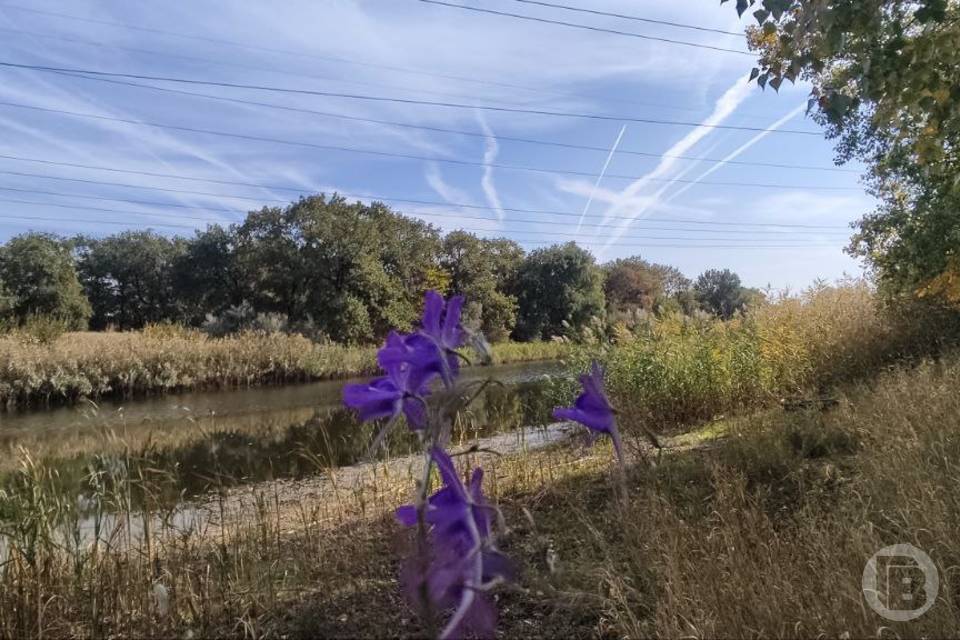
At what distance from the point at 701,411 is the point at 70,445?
763 centimetres

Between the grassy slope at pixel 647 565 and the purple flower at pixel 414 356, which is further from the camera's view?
the grassy slope at pixel 647 565

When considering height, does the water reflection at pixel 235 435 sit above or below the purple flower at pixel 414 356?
below

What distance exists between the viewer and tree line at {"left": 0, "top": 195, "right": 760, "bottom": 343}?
27.3m

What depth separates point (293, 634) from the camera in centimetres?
212

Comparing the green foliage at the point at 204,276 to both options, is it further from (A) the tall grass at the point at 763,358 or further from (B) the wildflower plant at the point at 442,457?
(B) the wildflower plant at the point at 442,457

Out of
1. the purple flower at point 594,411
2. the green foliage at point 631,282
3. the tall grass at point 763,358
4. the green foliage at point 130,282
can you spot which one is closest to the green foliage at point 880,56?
the purple flower at point 594,411

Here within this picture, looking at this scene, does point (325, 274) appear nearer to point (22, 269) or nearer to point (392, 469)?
point (22, 269)

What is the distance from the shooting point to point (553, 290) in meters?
40.2

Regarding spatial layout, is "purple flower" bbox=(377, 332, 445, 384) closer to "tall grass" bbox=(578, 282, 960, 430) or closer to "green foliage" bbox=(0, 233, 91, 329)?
"tall grass" bbox=(578, 282, 960, 430)

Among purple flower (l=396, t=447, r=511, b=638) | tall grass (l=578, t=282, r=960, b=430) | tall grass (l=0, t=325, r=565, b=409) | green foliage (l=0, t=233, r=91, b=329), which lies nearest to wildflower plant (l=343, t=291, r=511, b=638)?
purple flower (l=396, t=447, r=511, b=638)

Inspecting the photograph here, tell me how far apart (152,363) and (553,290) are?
27834mm

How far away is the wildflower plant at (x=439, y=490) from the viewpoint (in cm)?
61

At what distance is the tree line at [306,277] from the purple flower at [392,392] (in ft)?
58.0

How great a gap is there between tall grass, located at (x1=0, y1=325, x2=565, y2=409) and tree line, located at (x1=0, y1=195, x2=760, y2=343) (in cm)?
306
